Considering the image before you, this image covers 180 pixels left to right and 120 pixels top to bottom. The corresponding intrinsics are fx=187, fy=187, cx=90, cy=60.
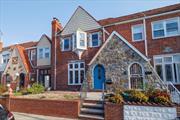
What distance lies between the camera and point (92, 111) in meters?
12.1

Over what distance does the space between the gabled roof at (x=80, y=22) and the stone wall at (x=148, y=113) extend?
12414 millimetres

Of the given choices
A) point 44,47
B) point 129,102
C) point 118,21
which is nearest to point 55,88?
point 44,47

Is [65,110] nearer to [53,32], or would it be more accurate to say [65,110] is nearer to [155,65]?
[155,65]

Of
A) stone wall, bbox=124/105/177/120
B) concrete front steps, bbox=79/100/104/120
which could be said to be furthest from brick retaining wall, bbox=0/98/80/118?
stone wall, bbox=124/105/177/120

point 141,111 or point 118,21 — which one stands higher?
point 118,21

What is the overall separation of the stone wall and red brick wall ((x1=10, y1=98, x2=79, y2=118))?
3.44 m

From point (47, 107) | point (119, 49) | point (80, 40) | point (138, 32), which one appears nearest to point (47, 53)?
point (80, 40)

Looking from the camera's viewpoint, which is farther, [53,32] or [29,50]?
[29,50]

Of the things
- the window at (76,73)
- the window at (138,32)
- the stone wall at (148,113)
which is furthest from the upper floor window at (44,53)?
the stone wall at (148,113)

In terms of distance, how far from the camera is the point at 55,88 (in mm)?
22828

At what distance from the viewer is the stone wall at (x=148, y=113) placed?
9930 mm

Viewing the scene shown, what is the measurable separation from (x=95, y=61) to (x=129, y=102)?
310 inches

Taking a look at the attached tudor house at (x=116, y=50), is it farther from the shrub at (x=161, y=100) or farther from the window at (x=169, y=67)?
the shrub at (x=161, y=100)

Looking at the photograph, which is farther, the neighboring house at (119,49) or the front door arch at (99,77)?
the front door arch at (99,77)
